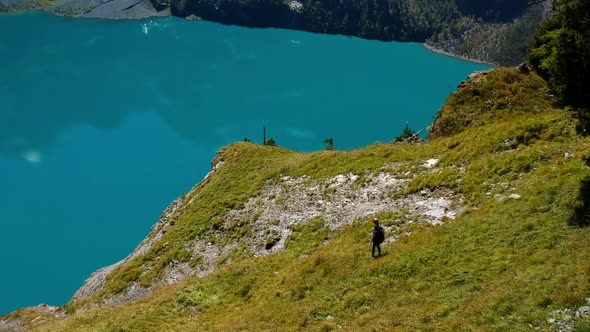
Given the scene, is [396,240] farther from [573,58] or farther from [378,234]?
[573,58]

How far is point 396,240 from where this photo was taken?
22047 mm

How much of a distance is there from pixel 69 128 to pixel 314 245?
439ft

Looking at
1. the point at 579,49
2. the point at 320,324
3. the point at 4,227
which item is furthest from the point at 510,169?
the point at 4,227

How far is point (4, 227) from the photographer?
9362cm

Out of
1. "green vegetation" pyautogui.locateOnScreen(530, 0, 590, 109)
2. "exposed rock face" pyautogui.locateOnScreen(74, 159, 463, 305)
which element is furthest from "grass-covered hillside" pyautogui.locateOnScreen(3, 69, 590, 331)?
"green vegetation" pyautogui.locateOnScreen(530, 0, 590, 109)

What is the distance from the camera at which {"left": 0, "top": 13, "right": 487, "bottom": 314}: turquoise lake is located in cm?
8869

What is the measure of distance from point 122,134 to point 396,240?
130 meters

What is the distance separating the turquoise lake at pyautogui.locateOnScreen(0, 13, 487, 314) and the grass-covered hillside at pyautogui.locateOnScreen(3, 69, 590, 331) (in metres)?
48.2

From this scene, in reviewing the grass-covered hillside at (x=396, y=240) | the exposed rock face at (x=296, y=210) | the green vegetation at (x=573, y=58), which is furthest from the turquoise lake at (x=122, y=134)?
the green vegetation at (x=573, y=58)

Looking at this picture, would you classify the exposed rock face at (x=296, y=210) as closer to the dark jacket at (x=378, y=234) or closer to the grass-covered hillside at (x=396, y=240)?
the grass-covered hillside at (x=396, y=240)

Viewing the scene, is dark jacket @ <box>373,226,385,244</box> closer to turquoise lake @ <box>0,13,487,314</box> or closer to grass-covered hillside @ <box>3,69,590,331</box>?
grass-covered hillside @ <box>3,69,590,331</box>

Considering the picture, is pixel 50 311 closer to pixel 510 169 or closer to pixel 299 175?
pixel 299 175

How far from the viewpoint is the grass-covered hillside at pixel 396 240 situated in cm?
1504

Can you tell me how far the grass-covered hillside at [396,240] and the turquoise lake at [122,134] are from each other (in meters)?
48.2
